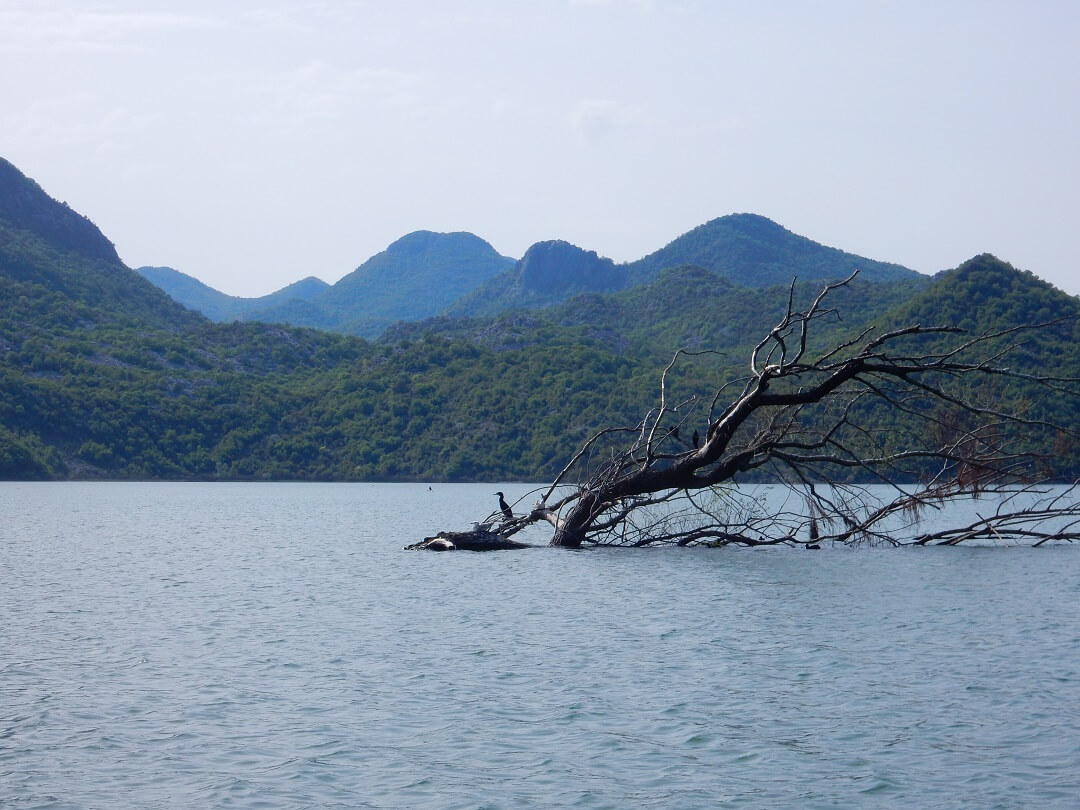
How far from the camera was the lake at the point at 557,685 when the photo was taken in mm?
9297

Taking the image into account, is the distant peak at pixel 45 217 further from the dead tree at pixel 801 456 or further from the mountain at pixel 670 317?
the dead tree at pixel 801 456

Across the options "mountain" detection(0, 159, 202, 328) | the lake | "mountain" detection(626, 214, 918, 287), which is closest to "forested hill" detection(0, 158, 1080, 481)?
"mountain" detection(0, 159, 202, 328)

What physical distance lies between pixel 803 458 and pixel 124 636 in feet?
40.6

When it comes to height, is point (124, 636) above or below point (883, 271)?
below

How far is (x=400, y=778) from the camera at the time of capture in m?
9.48

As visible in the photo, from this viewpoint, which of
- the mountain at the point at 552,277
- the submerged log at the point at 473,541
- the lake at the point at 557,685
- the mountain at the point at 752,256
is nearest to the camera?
the lake at the point at 557,685

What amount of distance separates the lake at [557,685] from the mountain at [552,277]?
511 ft

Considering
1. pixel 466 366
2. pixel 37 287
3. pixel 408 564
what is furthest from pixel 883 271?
pixel 408 564

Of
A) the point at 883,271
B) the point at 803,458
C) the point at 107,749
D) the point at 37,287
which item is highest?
the point at 883,271

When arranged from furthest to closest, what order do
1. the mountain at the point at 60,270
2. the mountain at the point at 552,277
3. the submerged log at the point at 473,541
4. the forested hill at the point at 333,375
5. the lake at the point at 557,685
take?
the mountain at the point at 552,277 < the mountain at the point at 60,270 < the forested hill at the point at 333,375 < the submerged log at the point at 473,541 < the lake at the point at 557,685

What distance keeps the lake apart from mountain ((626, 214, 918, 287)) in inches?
4978

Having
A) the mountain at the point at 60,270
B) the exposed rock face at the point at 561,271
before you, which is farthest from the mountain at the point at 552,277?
the mountain at the point at 60,270

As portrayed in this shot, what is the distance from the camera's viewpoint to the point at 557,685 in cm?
1270

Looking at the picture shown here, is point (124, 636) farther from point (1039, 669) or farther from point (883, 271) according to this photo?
point (883, 271)
